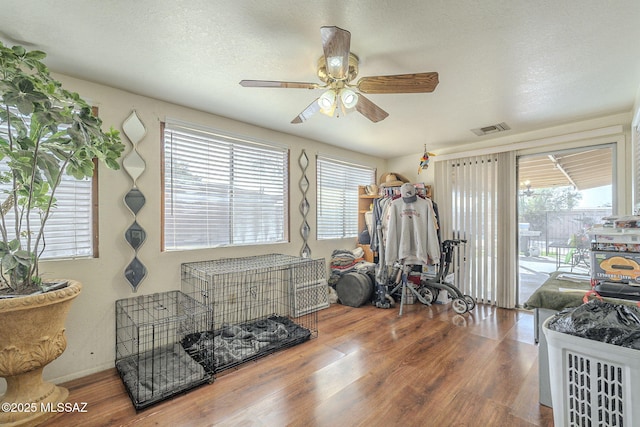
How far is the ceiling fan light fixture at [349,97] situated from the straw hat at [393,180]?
274 centimetres

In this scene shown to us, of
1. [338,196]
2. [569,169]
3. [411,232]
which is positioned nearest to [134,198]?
[338,196]

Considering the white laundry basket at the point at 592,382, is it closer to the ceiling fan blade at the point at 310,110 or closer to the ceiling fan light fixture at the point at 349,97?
the ceiling fan light fixture at the point at 349,97

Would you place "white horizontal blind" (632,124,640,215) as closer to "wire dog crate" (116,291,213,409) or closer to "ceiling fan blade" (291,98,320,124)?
"ceiling fan blade" (291,98,320,124)

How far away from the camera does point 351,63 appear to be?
1.88 m

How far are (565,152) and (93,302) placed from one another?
5245 millimetres

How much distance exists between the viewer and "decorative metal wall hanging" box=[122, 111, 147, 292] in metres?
2.38

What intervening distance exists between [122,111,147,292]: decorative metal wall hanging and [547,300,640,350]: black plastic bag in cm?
292

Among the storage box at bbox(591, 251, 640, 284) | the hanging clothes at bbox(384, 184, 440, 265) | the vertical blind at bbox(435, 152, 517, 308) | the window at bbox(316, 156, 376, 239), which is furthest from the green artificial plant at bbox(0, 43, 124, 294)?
the vertical blind at bbox(435, 152, 517, 308)

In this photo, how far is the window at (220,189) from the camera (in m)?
2.71

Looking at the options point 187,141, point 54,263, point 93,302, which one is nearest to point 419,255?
point 187,141

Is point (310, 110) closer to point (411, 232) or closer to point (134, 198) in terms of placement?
point (134, 198)

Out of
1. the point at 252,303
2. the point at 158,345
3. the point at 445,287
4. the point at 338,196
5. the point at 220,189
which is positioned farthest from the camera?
the point at 338,196

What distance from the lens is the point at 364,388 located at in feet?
6.38

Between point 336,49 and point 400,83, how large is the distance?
50 centimetres
